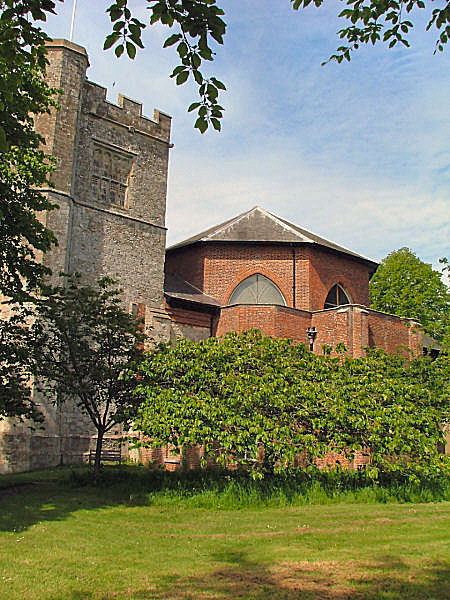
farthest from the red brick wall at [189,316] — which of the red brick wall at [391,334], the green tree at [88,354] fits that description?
the green tree at [88,354]

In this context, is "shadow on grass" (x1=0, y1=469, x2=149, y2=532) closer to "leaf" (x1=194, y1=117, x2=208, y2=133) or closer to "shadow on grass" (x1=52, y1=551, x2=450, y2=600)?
"shadow on grass" (x1=52, y1=551, x2=450, y2=600)

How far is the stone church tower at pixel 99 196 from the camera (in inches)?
827

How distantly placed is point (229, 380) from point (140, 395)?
2.53 m

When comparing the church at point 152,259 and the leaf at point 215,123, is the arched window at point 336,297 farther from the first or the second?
the leaf at point 215,123

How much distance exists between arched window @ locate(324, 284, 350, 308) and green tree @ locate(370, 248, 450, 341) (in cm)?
1108

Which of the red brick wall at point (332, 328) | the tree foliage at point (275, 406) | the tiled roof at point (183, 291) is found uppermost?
the tiled roof at point (183, 291)

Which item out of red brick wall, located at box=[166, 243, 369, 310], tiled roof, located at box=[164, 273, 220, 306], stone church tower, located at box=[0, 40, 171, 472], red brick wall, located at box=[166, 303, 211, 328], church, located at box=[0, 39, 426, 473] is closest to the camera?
stone church tower, located at box=[0, 40, 171, 472]

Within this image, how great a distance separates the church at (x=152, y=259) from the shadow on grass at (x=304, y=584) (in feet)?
44.1

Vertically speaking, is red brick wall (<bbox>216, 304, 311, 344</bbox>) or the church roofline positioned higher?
the church roofline

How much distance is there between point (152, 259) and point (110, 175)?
389 cm

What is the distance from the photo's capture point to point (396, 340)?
2452cm

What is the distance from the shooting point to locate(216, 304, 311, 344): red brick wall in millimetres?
22531

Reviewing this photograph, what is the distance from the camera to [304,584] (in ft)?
21.3

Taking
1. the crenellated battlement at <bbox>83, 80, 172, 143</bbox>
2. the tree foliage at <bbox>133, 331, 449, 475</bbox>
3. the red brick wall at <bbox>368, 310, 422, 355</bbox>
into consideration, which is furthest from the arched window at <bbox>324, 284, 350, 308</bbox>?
the tree foliage at <bbox>133, 331, 449, 475</bbox>
